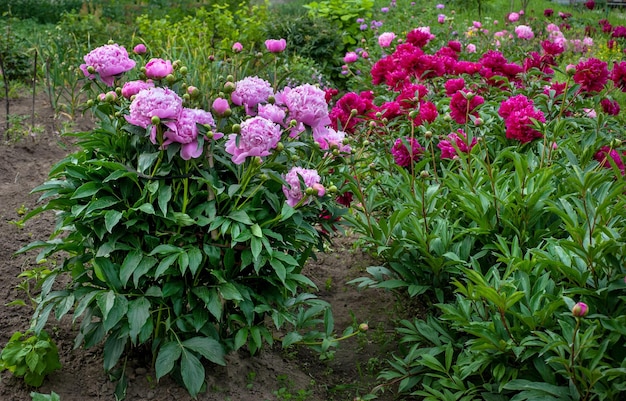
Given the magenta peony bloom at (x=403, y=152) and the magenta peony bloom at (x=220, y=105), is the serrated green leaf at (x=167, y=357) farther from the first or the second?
the magenta peony bloom at (x=403, y=152)

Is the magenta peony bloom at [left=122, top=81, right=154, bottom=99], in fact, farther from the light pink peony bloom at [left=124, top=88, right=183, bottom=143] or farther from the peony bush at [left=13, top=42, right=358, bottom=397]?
the light pink peony bloom at [left=124, top=88, right=183, bottom=143]

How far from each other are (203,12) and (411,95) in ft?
16.4

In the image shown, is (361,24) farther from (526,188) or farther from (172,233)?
(172,233)

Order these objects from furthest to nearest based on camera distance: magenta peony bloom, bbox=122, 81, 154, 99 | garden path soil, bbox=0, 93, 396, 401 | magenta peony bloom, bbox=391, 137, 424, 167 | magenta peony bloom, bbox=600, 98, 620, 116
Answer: magenta peony bloom, bbox=600, 98, 620, 116, magenta peony bloom, bbox=391, 137, 424, 167, garden path soil, bbox=0, 93, 396, 401, magenta peony bloom, bbox=122, 81, 154, 99

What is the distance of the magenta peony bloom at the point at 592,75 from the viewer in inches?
124

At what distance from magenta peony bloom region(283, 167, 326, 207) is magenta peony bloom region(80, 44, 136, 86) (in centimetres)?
67

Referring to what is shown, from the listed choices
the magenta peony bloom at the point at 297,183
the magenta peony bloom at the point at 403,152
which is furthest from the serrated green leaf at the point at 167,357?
the magenta peony bloom at the point at 403,152

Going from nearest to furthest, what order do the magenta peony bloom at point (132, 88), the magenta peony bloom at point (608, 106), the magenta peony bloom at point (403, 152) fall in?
the magenta peony bloom at point (132, 88) < the magenta peony bloom at point (403, 152) < the magenta peony bloom at point (608, 106)

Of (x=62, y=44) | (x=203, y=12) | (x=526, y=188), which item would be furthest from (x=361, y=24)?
(x=526, y=188)

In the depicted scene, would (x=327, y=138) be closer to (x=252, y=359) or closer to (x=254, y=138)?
(x=254, y=138)

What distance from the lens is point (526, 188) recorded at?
8.34ft

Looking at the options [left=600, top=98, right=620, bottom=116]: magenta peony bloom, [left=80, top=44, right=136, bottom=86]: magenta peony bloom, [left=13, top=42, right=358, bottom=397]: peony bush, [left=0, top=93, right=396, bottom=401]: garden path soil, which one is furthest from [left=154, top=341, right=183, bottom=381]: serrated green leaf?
[left=600, top=98, right=620, bottom=116]: magenta peony bloom

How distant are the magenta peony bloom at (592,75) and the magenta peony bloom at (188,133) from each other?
195cm

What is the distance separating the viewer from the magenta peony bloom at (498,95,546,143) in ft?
9.32
